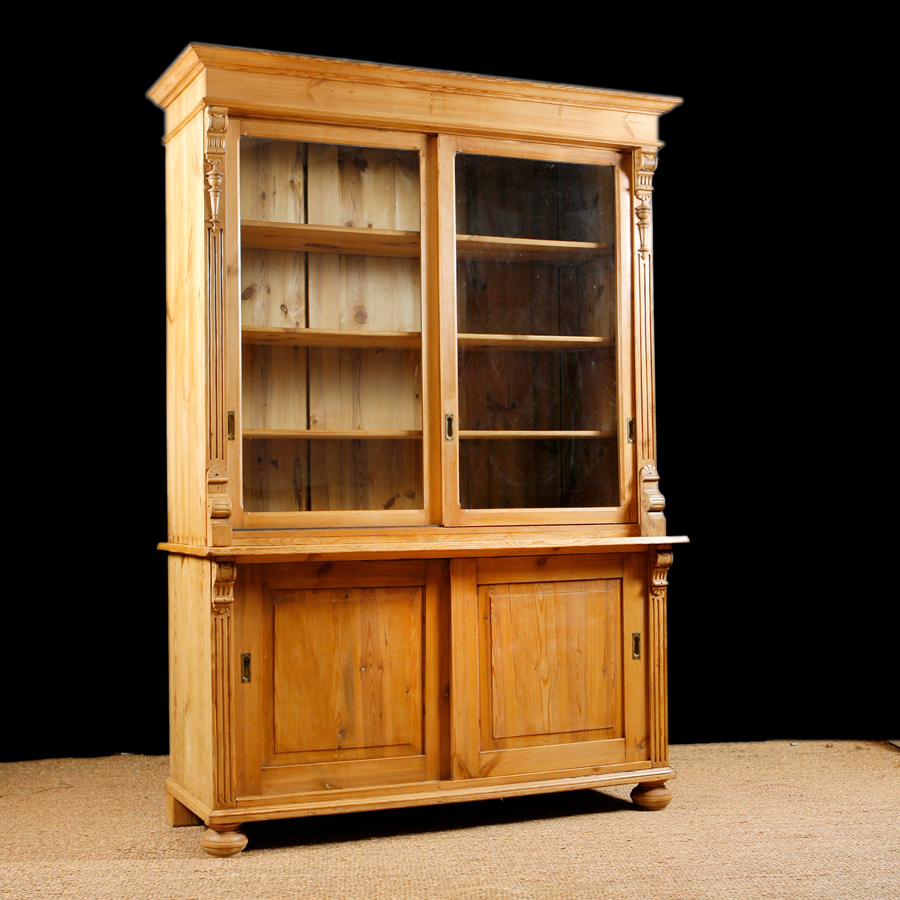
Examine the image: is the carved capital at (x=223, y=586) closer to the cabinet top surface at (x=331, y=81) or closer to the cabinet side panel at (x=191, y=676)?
the cabinet side panel at (x=191, y=676)

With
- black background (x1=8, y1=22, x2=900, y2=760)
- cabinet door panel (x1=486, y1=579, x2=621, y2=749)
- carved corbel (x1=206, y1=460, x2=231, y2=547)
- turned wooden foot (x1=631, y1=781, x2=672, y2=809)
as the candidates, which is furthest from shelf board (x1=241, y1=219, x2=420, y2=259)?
turned wooden foot (x1=631, y1=781, x2=672, y2=809)

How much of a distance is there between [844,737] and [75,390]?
339 centimetres

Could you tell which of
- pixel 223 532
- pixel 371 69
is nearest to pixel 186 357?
pixel 223 532

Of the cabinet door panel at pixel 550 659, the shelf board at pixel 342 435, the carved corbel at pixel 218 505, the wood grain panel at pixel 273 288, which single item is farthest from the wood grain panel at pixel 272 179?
the cabinet door panel at pixel 550 659

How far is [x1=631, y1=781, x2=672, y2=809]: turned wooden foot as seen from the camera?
3.90 metres

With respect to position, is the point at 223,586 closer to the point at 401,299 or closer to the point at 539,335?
the point at 401,299

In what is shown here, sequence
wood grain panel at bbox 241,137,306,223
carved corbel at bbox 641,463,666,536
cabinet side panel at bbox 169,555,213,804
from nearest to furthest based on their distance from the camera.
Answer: cabinet side panel at bbox 169,555,213,804
wood grain panel at bbox 241,137,306,223
carved corbel at bbox 641,463,666,536

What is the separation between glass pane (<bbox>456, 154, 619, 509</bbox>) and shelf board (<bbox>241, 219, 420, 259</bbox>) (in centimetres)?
18

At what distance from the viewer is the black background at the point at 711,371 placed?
477 centimetres

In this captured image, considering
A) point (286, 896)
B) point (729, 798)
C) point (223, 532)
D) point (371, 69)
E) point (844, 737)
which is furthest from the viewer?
point (844, 737)

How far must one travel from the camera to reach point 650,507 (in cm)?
396

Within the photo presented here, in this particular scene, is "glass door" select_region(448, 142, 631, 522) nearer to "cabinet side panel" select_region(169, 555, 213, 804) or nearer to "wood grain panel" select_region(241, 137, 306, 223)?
"wood grain panel" select_region(241, 137, 306, 223)

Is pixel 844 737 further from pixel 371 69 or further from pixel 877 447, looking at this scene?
pixel 371 69

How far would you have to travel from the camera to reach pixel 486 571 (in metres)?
3.79
